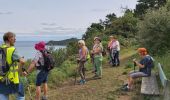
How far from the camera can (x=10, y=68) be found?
998cm

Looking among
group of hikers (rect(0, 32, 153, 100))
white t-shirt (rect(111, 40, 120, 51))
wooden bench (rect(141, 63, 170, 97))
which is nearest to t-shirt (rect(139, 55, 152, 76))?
group of hikers (rect(0, 32, 153, 100))

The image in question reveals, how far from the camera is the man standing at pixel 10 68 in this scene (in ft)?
32.6

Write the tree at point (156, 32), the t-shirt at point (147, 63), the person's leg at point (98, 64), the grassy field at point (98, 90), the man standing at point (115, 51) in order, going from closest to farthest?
the grassy field at point (98, 90), the t-shirt at point (147, 63), the person's leg at point (98, 64), the man standing at point (115, 51), the tree at point (156, 32)

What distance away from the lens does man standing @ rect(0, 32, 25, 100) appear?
32.6ft

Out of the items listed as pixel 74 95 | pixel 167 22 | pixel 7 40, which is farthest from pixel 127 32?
pixel 7 40

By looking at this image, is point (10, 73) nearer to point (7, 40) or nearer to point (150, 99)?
point (7, 40)

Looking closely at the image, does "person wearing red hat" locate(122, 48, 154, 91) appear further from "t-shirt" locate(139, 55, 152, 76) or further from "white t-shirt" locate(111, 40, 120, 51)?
"white t-shirt" locate(111, 40, 120, 51)

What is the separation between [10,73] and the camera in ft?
32.8

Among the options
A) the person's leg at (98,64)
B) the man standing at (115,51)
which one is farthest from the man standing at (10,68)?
the man standing at (115,51)

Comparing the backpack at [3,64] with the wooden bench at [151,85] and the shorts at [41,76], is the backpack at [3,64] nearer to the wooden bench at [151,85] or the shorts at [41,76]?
the shorts at [41,76]

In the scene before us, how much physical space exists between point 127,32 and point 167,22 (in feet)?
66.2

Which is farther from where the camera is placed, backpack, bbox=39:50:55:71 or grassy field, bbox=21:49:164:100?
grassy field, bbox=21:49:164:100

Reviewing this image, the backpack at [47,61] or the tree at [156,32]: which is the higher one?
the tree at [156,32]

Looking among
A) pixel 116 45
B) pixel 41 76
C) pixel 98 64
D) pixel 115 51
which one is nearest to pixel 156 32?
pixel 116 45
